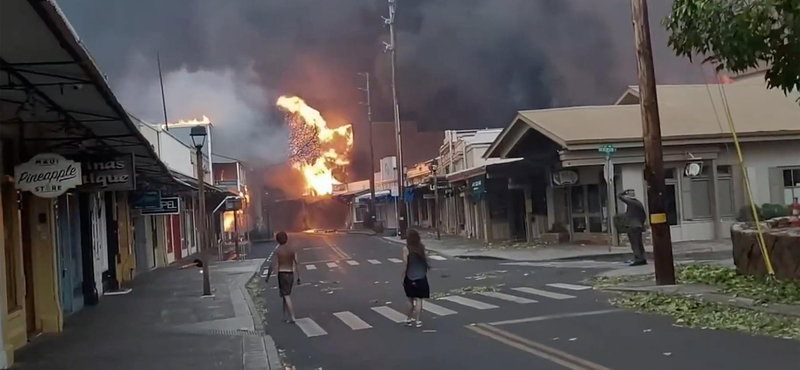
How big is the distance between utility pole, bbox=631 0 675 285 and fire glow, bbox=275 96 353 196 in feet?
153

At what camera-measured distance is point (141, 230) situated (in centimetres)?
3056

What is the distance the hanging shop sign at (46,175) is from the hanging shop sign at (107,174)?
278 cm

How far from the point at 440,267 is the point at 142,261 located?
10.8 meters

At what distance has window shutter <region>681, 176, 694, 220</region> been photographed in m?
29.7

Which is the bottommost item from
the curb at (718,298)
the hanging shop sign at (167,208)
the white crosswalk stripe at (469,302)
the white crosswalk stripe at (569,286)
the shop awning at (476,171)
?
the white crosswalk stripe at (469,302)

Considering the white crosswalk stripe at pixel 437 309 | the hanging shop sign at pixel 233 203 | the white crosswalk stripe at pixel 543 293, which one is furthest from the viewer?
the hanging shop sign at pixel 233 203

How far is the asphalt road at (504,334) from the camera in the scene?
9.70 meters

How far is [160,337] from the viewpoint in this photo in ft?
43.9

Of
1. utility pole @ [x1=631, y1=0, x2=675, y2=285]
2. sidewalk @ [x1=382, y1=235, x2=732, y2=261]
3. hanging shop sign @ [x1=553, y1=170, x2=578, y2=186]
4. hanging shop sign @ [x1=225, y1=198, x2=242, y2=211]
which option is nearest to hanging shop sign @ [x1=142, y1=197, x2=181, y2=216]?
sidewalk @ [x1=382, y1=235, x2=732, y2=261]

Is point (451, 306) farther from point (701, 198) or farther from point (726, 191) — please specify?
point (726, 191)

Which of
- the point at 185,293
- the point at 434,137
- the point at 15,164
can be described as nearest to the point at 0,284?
the point at 15,164

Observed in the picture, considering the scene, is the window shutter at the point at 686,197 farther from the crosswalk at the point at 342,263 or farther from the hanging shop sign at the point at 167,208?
the hanging shop sign at the point at 167,208

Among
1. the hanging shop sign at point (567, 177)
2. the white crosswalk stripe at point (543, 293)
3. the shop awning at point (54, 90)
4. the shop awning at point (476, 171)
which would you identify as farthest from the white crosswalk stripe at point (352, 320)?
the shop awning at point (476, 171)

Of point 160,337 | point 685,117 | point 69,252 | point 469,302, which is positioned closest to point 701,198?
point 685,117
